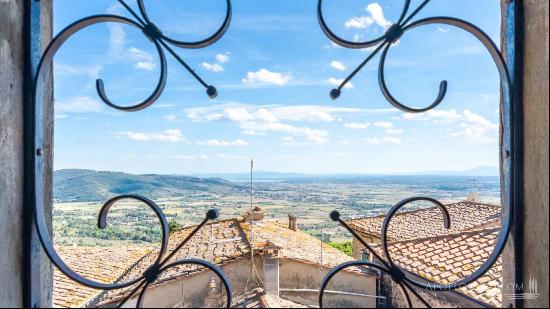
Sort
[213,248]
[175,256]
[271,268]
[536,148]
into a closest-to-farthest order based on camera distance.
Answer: [536,148]
[271,268]
[175,256]
[213,248]

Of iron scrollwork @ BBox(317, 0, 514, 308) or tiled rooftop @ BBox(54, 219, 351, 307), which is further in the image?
tiled rooftop @ BBox(54, 219, 351, 307)

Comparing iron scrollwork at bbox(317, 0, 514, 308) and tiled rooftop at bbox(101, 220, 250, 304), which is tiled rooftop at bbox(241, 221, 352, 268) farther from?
iron scrollwork at bbox(317, 0, 514, 308)

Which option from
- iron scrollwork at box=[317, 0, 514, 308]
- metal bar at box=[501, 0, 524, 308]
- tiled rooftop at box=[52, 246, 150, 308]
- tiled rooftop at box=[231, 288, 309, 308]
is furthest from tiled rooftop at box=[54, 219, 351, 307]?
metal bar at box=[501, 0, 524, 308]

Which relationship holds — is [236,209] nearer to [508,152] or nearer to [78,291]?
[508,152]

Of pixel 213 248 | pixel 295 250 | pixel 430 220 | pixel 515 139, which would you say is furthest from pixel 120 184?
pixel 430 220

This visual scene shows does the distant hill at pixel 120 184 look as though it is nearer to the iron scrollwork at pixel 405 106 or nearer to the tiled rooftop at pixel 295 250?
the iron scrollwork at pixel 405 106

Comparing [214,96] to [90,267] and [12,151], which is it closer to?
[12,151]
